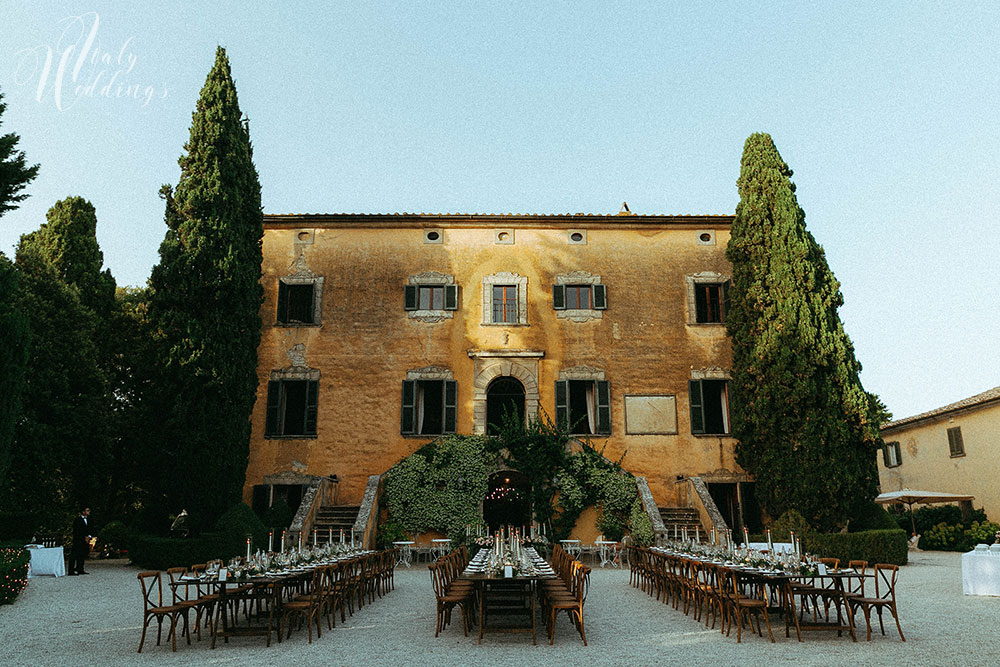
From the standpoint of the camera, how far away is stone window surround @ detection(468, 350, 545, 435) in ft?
60.7

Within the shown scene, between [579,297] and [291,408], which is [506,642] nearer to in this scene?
[579,297]

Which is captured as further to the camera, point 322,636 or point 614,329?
point 614,329

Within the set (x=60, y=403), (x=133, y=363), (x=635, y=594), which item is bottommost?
(x=635, y=594)

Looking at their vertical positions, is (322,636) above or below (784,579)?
below

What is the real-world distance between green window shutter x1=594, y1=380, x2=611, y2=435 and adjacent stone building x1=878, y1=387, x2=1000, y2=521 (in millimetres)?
12735

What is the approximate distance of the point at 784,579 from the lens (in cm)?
800

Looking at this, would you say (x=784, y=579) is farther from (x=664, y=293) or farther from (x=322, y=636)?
(x=664, y=293)

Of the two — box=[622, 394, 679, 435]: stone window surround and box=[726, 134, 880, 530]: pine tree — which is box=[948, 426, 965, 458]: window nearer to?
box=[726, 134, 880, 530]: pine tree

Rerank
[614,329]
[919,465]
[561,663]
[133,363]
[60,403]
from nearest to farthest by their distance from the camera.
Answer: [561,663], [60,403], [133,363], [614,329], [919,465]

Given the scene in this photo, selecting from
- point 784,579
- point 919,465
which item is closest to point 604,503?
point 784,579

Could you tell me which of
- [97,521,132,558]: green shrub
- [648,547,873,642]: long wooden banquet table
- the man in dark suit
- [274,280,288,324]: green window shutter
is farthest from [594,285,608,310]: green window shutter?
[97,521,132,558]: green shrub

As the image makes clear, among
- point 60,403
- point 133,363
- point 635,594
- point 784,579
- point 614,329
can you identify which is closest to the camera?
point 784,579

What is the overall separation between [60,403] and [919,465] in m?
27.8

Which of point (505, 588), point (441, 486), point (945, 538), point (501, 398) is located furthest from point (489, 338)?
point (945, 538)
